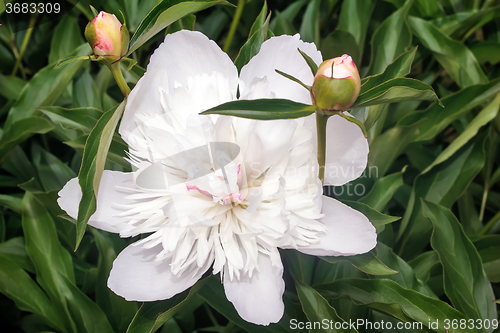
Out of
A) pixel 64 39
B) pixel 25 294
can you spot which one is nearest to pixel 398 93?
pixel 25 294

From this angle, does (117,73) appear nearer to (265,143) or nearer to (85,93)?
(265,143)

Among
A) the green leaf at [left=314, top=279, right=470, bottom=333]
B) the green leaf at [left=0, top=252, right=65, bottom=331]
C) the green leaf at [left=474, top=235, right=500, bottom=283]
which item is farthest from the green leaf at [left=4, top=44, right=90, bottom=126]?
the green leaf at [left=474, top=235, right=500, bottom=283]

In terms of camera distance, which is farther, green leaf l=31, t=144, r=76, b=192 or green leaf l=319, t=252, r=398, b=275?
green leaf l=31, t=144, r=76, b=192

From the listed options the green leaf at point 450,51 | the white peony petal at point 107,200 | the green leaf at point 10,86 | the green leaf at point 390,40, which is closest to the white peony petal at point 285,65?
the white peony petal at point 107,200

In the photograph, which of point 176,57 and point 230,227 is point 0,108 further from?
point 230,227

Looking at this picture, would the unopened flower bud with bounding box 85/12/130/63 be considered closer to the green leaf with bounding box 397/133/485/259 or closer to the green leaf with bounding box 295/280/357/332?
the green leaf with bounding box 295/280/357/332

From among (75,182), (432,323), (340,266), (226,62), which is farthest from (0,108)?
(432,323)
